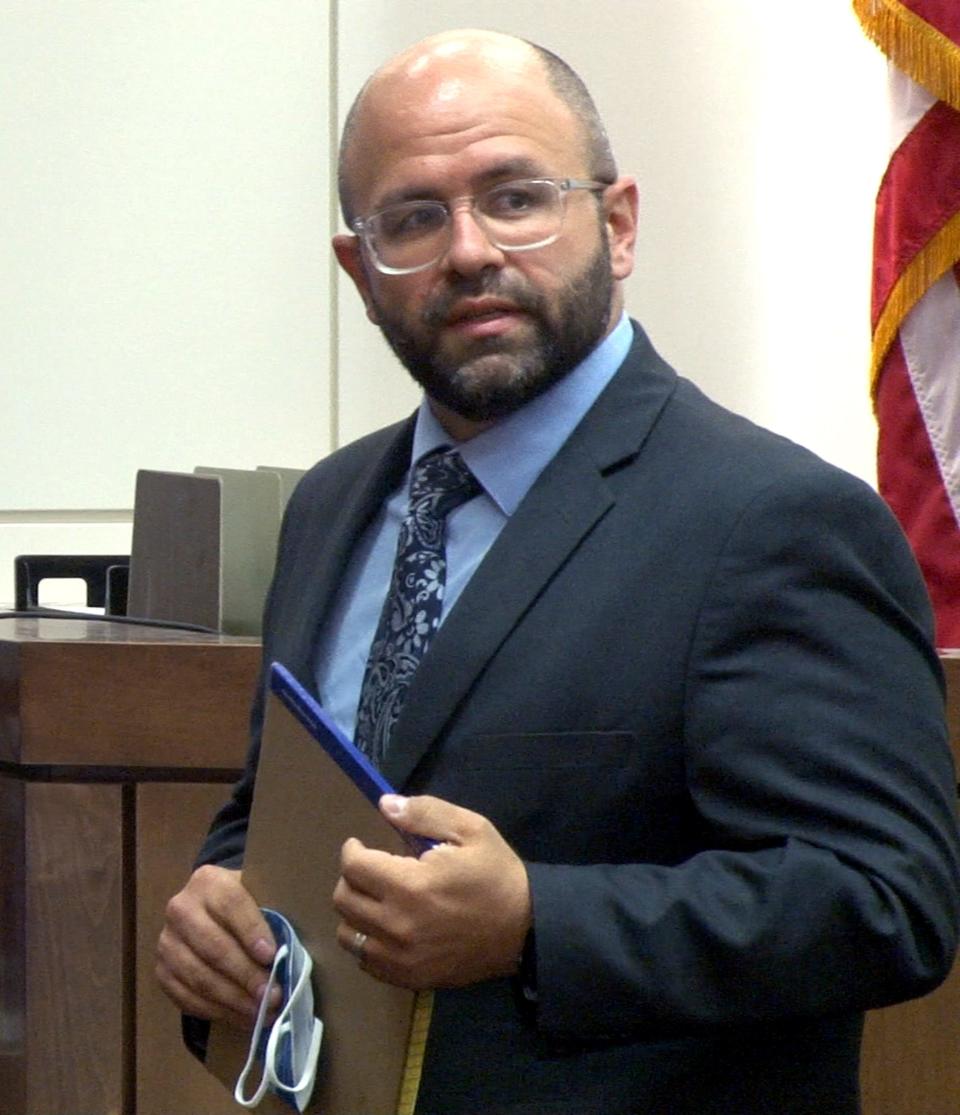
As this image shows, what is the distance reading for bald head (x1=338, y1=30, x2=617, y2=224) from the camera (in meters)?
1.39

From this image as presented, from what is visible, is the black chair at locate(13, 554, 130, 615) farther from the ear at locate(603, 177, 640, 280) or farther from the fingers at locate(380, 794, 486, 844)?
the fingers at locate(380, 794, 486, 844)

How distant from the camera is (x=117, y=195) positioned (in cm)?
347

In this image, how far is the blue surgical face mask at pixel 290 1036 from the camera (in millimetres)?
1177

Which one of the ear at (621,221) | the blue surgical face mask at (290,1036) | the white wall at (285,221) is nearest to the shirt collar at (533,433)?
the ear at (621,221)

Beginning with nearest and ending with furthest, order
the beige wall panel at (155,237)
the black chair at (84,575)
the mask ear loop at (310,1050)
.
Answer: the mask ear loop at (310,1050)
the black chair at (84,575)
the beige wall panel at (155,237)

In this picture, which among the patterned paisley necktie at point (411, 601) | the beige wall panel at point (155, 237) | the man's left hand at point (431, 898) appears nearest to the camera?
the man's left hand at point (431, 898)

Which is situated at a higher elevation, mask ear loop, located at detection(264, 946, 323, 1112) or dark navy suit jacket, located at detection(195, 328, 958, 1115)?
dark navy suit jacket, located at detection(195, 328, 958, 1115)

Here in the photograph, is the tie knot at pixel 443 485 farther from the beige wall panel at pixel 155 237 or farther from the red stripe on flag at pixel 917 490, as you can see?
the beige wall panel at pixel 155 237

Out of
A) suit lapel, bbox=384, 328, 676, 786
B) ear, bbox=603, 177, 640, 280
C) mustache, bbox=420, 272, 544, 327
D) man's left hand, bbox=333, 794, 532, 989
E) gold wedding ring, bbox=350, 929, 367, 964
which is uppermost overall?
ear, bbox=603, 177, 640, 280

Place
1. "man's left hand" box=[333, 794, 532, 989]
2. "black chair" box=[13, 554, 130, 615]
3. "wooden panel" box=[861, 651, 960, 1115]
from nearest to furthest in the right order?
"man's left hand" box=[333, 794, 532, 989] < "wooden panel" box=[861, 651, 960, 1115] < "black chair" box=[13, 554, 130, 615]

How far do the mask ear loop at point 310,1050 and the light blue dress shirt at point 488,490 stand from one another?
0.22 metres

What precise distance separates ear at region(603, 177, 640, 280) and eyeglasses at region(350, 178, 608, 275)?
45mm

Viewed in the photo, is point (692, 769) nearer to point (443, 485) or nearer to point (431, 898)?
point (431, 898)

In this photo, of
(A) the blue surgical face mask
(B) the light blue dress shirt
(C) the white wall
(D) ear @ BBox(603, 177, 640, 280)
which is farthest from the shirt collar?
(C) the white wall
